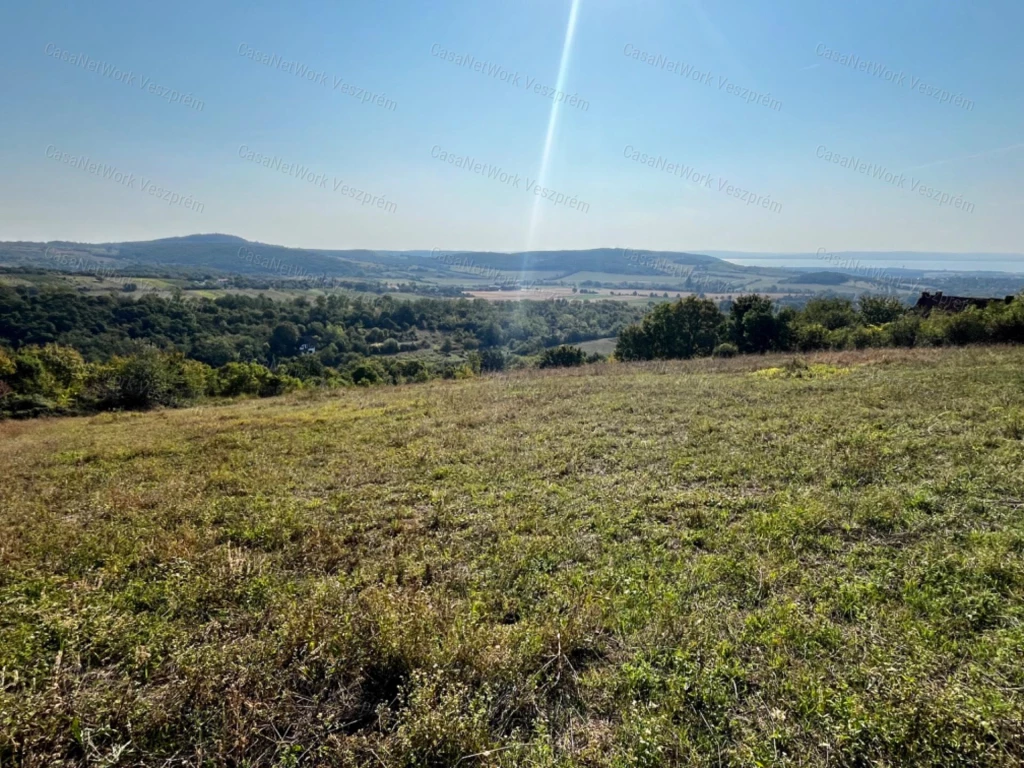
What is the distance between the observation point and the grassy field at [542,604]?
235cm

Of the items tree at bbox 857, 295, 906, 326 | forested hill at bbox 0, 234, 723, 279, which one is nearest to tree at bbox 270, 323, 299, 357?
tree at bbox 857, 295, 906, 326

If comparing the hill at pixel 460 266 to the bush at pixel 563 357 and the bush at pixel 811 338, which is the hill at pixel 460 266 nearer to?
the bush at pixel 563 357

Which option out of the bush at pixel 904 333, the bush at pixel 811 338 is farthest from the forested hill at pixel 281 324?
the bush at pixel 904 333

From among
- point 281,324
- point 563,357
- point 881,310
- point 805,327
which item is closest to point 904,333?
point 805,327

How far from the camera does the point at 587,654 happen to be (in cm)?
314

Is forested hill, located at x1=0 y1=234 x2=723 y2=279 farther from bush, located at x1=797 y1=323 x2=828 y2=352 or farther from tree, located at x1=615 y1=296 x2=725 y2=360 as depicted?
bush, located at x1=797 y1=323 x2=828 y2=352

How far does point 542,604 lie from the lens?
3703 millimetres

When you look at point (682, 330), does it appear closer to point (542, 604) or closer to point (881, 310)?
point (881, 310)

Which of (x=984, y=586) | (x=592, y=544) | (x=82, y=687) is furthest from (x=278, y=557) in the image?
(x=984, y=586)

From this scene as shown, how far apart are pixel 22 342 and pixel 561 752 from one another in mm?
67006

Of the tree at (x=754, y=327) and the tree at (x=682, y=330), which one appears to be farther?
the tree at (x=682, y=330)

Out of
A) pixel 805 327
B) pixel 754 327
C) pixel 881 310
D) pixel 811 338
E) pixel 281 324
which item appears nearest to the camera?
pixel 811 338

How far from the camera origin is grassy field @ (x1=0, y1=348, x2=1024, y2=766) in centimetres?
235

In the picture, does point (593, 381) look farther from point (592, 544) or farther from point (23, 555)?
point (23, 555)
